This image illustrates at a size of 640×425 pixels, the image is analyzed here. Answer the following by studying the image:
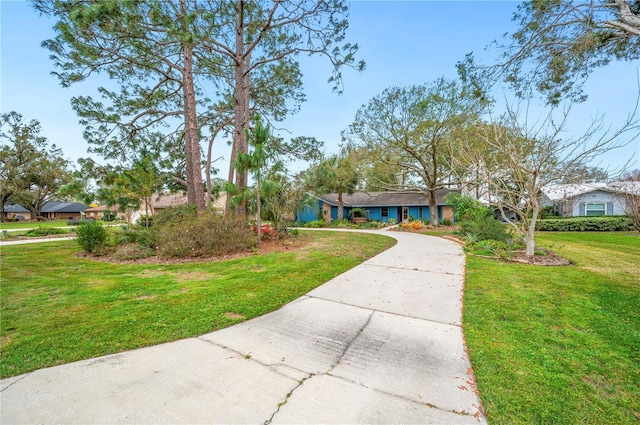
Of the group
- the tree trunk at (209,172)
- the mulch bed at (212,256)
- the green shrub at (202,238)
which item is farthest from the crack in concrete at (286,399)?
the tree trunk at (209,172)

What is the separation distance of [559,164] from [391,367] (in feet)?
25.4

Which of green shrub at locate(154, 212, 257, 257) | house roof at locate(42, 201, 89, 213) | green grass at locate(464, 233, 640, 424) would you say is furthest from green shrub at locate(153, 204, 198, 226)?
house roof at locate(42, 201, 89, 213)

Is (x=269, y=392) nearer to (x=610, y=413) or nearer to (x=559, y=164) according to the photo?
(x=610, y=413)

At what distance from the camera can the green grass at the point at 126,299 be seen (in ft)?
9.14

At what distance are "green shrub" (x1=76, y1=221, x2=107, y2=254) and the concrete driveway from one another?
25.5 ft

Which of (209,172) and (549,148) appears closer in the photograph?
(549,148)

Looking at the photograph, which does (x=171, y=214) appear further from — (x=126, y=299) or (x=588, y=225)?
(x=588, y=225)

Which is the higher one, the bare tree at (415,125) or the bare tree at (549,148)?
the bare tree at (415,125)

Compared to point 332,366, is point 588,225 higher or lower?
higher

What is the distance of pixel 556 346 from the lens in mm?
2801

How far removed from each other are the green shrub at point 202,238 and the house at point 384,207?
13843mm

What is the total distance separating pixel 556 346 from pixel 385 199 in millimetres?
22602

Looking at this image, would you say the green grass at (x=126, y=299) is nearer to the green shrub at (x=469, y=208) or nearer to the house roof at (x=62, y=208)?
the green shrub at (x=469, y=208)

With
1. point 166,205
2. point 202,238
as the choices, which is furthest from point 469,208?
point 166,205
